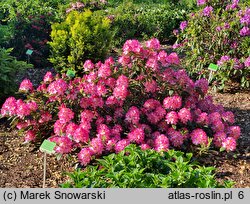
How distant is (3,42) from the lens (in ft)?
23.9

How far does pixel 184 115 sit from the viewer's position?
464 cm

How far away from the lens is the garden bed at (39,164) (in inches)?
173

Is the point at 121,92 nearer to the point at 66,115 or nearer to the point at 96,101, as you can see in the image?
the point at 96,101

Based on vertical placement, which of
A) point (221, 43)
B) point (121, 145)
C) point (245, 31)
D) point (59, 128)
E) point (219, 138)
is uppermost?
point (245, 31)

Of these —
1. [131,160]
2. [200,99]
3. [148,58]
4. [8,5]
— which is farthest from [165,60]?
[8,5]

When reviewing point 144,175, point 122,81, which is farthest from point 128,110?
point 144,175

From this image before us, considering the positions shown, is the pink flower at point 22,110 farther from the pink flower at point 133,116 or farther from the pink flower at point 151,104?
the pink flower at point 151,104

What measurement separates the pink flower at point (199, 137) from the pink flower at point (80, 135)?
1.05m

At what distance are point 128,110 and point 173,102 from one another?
0.45 meters

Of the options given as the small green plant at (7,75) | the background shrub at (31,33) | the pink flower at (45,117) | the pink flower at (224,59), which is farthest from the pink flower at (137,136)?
the background shrub at (31,33)

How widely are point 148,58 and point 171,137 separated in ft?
2.86

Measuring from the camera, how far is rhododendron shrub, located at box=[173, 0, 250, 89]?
645 cm

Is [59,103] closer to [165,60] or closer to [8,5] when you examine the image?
[165,60]

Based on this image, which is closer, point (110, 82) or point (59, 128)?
point (59, 128)
